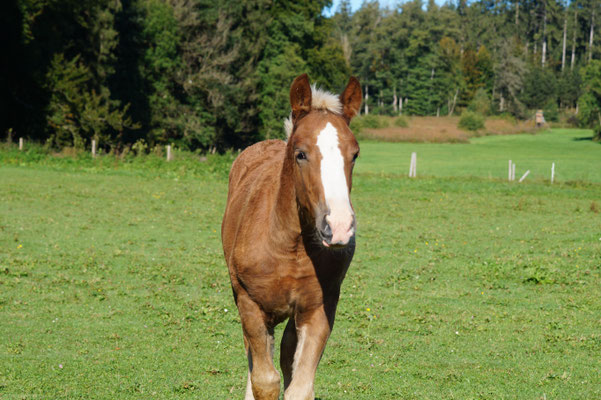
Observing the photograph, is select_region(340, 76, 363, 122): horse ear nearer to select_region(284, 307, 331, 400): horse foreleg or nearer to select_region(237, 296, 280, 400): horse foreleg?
select_region(284, 307, 331, 400): horse foreleg

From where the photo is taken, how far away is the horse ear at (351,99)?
4.52 meters

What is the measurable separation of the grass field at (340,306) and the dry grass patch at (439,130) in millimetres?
57854

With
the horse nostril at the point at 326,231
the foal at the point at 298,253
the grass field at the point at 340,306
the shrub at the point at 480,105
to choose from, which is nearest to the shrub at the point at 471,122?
the shrub at the point at 480,105

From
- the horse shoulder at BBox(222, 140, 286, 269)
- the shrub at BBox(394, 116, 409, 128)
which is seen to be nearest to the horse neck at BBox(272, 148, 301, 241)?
the horse shoulder at BBox(222, 140, 286, 269)

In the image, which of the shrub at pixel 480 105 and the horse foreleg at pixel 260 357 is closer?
the horse foreleg at pixel 260 357

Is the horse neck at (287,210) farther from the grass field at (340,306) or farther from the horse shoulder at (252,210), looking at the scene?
the grass field at (340,306)

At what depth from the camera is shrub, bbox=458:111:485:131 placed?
8875cm

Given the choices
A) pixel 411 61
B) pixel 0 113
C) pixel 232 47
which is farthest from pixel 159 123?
pixel 411 61

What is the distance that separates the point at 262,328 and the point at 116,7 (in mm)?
43277

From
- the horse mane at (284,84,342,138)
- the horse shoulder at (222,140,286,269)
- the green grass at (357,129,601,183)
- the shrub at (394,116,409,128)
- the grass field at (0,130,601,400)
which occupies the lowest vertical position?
the grass field at (0,130,601,400)

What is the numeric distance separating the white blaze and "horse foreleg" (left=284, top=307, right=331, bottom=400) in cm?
119

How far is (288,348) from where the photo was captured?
531 centimetres

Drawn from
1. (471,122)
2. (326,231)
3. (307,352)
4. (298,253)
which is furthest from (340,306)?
(471,122)

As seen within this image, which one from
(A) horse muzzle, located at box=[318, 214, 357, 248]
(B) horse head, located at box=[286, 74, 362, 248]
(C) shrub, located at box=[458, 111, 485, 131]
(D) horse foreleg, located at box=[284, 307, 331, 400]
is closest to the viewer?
(A) horse muzzle, located at box=[318, 214, 357, 248]
